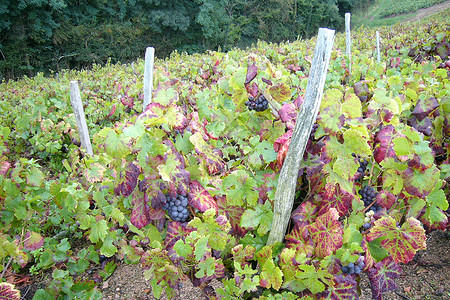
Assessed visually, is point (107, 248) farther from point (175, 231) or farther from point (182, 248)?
point (182, 248)

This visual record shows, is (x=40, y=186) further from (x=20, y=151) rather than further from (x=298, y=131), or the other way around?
(x=20, y=151)

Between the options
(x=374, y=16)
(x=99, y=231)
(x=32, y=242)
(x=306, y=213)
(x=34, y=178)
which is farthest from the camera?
(x=374, y=16)

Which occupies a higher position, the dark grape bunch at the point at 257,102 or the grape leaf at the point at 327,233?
the dark grape bunch at the point at 257,102

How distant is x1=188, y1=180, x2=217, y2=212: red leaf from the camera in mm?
1405

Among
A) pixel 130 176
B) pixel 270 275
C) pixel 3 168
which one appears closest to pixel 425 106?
pixel 270 275

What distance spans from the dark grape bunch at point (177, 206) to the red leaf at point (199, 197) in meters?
0.04

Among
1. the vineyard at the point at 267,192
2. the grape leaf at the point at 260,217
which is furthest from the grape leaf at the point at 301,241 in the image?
the grape leaf at the point at 260,217

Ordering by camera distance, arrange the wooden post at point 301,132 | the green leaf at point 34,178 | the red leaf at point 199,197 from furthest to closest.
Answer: the green leaf at point 34,178
the red leaf at point 199,197
the wooden post at point 301,132

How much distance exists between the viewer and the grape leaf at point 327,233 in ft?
4.29

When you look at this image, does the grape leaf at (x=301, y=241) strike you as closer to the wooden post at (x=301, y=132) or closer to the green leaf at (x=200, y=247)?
the wooden post at (x=301, y=132)

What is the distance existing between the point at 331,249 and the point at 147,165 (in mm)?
855

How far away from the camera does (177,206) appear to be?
1.44 meters

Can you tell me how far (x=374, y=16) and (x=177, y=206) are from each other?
45.6 meters

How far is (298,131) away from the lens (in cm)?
127
